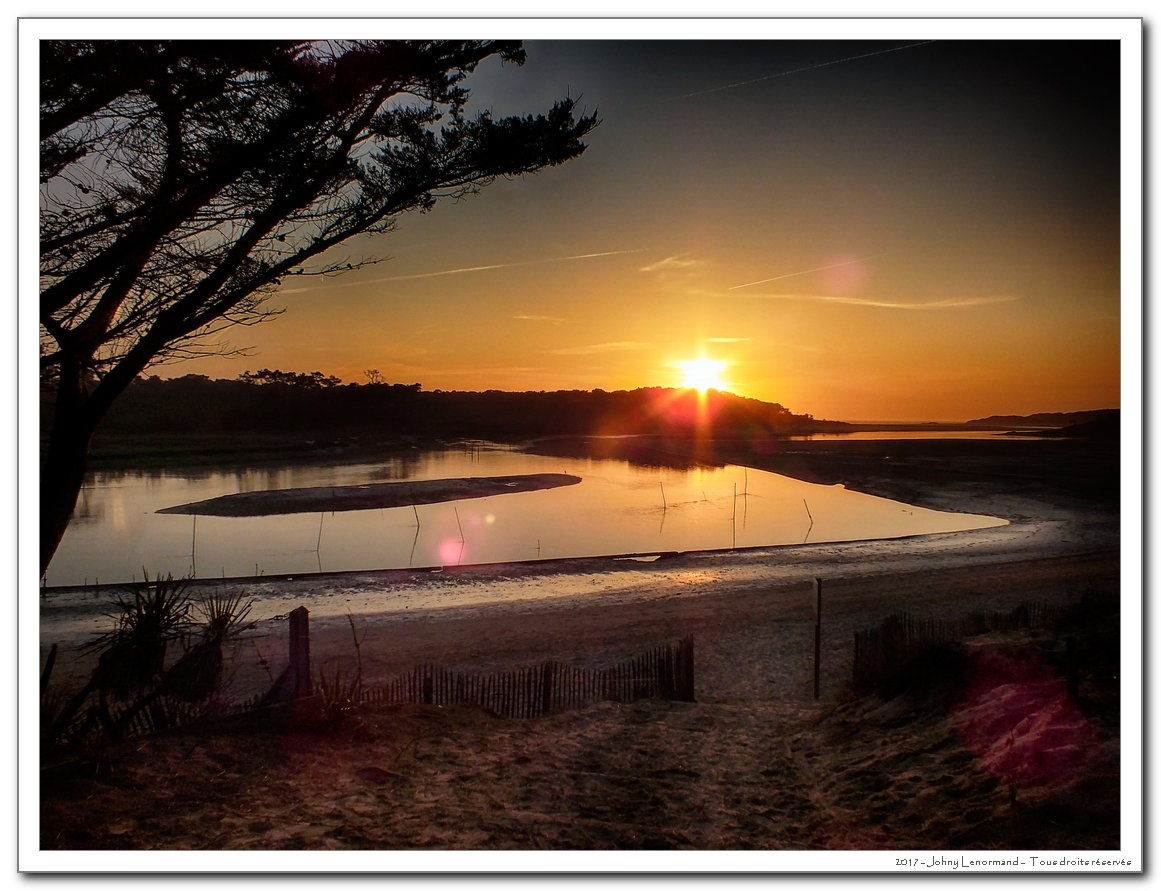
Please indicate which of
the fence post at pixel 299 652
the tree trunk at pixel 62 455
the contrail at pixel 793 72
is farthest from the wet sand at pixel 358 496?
the contrail at pixel 793 72

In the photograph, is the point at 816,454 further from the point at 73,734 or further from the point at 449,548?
the point at 73,734

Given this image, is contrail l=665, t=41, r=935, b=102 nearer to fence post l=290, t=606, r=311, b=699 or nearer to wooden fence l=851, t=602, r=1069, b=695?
wooden fence l=851, t=602, r=1069, b=695

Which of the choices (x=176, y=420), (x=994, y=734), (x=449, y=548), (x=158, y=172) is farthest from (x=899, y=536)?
(x=176, y=420)

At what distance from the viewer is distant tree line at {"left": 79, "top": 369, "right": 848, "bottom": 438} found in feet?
52.7

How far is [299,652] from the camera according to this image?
14.4 feet

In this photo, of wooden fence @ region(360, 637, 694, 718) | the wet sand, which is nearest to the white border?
wooden fence @ region(360, 637, 694, 718)

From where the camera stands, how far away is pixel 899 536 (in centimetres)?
1593

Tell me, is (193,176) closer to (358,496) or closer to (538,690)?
(538,690)

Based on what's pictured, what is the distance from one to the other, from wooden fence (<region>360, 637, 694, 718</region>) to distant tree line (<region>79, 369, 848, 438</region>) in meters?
8.45

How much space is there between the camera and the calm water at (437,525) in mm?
13664

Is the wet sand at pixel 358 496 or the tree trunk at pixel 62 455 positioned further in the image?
the wet sand at pixel 358 496
